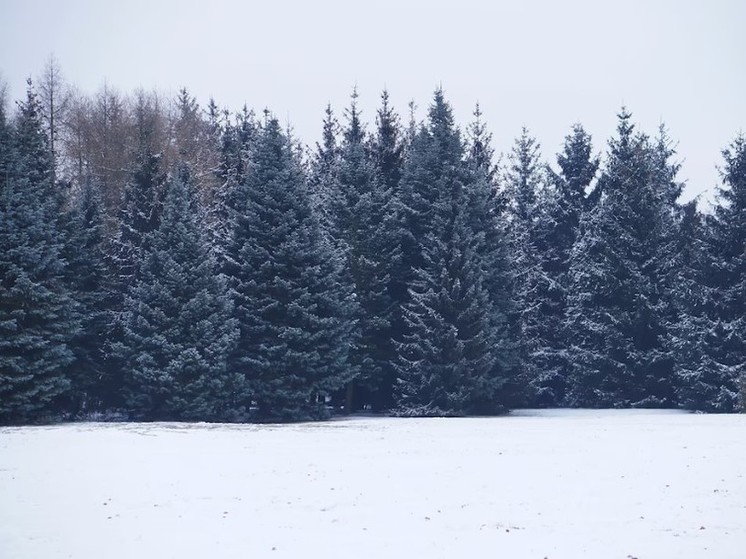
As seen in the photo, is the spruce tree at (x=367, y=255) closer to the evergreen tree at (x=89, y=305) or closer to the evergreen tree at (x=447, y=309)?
the evergreen tree at (x=447, y=309)

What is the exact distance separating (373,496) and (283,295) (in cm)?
2445

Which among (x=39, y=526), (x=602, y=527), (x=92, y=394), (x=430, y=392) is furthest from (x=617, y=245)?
(x=39, y=526)

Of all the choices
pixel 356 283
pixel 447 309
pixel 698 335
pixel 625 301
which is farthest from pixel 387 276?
pixel 698 335

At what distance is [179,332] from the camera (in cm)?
3594

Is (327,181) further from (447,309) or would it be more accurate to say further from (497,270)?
(447,309)

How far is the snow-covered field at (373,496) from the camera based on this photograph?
482 inches

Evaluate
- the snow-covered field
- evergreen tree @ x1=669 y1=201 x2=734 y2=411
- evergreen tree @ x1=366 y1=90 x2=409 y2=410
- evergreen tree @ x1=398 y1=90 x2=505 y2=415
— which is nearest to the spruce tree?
evergreen tree @ x1=366 y1=90 x2=409 y2=410

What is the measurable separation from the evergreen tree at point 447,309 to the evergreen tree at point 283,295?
12.8 feet

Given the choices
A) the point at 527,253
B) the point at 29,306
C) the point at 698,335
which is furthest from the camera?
the point at 527,253

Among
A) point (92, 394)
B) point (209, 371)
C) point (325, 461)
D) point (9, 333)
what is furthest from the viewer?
point (92, 394)

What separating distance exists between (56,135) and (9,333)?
28889mm

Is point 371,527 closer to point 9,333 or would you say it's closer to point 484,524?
point 484,524

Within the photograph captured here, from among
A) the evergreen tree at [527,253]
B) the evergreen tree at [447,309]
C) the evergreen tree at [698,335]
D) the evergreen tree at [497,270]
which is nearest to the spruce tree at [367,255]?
the evergreen tree at [447,309]

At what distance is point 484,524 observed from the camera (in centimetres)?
1355
